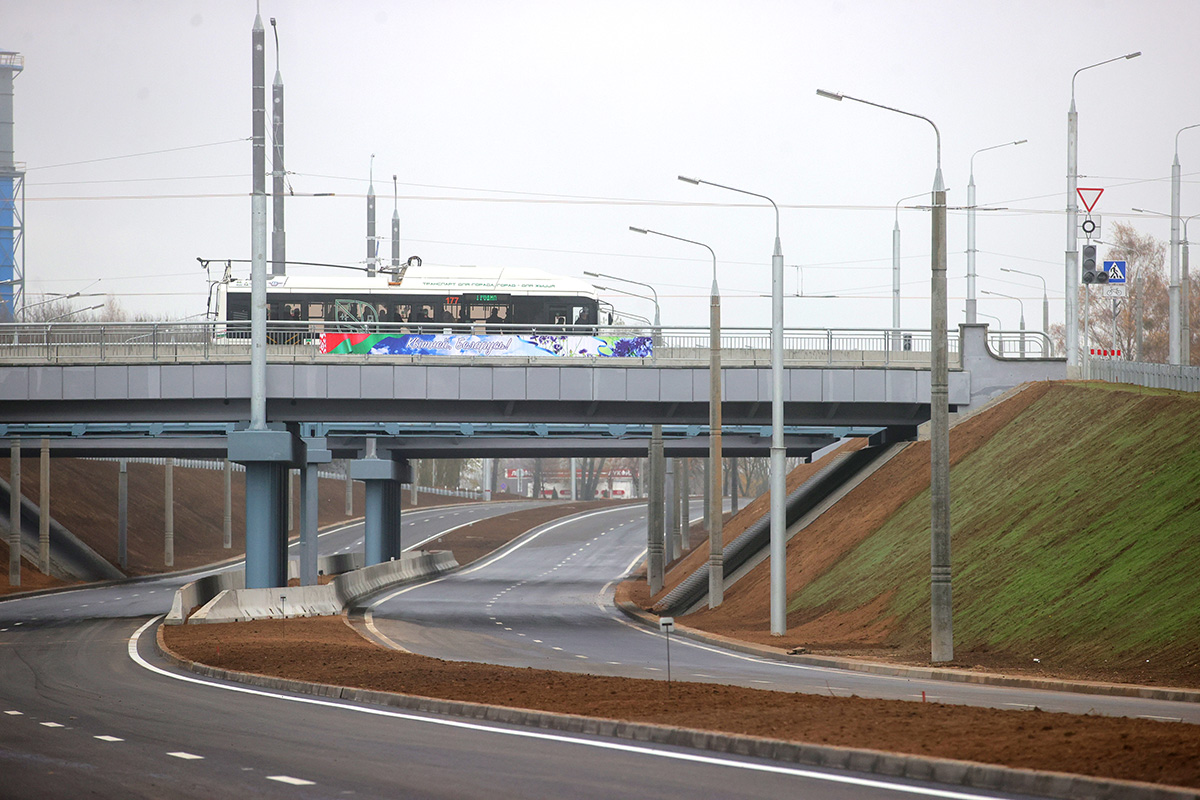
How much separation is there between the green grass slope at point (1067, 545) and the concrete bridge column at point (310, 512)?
18131mm

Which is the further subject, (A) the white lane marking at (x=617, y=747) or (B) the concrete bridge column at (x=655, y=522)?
(B) the concrete bridge column at (x=655, y=522)

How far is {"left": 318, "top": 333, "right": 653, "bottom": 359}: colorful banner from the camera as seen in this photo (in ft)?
125

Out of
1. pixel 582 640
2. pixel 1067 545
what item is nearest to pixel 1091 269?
pixel 1067 545

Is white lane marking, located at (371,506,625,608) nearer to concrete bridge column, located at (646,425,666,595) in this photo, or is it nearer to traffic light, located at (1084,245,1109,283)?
concrete bridge column, located at (646,425,666,595)

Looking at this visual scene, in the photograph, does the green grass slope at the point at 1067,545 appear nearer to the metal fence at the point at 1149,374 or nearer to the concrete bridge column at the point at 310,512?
the metal fence at the point at 1149,374

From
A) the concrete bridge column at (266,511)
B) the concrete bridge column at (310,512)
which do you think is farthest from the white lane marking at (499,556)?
the concrete bridge column at (266,511)

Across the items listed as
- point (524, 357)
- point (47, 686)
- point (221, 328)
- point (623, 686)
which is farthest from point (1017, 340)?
point (47, 686)

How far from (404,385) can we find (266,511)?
17.2ft

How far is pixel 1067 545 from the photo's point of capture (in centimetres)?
2627

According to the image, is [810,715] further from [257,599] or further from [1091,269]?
[1091,269]

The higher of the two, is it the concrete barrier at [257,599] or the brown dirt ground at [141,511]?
the concrete barrier at [257,599]

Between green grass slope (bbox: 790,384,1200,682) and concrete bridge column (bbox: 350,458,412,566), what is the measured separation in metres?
31.8

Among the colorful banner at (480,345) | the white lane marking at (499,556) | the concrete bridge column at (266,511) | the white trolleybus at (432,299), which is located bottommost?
the white lane marking at (499,556)

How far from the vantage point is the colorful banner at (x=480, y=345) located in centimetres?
3809
